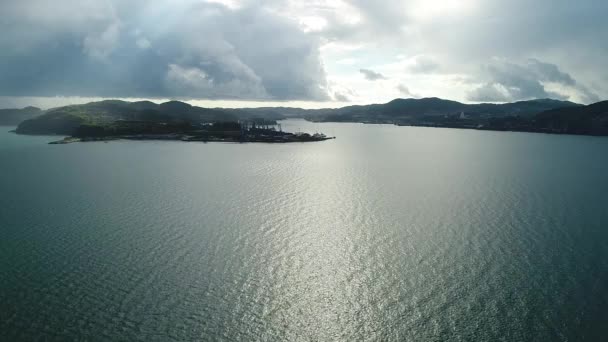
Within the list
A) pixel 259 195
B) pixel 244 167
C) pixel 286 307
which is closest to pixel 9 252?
pixel 286 307

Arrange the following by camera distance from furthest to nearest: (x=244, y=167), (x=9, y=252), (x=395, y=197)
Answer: (x=244, y=167) < (x=395, y=197) < (x=9, y=252)

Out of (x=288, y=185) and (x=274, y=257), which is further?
(x=288, y=185)

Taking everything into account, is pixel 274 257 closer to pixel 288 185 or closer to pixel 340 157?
pixel 288 185

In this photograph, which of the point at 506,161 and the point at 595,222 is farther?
the point at 506,161

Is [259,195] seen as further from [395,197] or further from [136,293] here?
[136,293]

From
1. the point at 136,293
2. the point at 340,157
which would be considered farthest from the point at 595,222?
the point at 340,157

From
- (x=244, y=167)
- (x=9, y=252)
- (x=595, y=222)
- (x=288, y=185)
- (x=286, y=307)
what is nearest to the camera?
(x=286, y=307)

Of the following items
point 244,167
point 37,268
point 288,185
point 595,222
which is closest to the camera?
point 37,268
